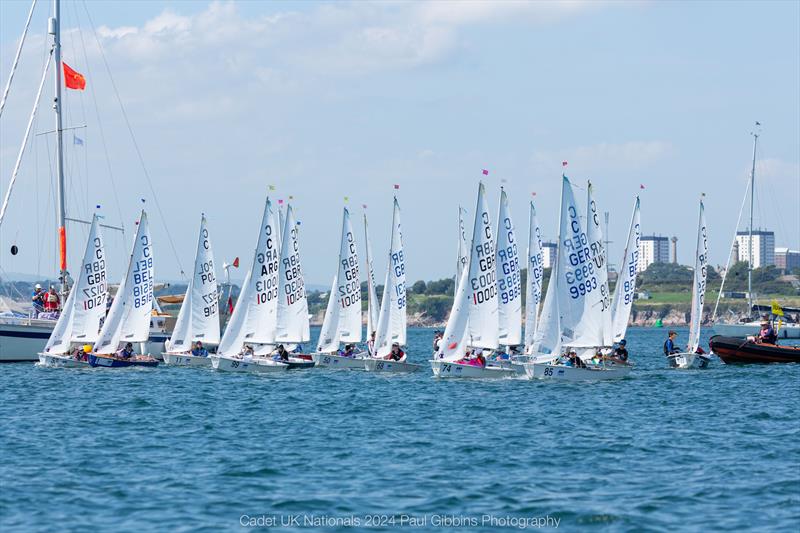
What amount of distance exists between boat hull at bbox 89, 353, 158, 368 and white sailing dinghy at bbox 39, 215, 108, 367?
1.67 ft

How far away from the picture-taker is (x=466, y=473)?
27188mm

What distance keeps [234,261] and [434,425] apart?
1907 inches

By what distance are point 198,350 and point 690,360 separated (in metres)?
24.6

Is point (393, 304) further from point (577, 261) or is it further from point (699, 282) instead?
point (699, 282)

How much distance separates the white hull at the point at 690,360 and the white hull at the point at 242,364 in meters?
20.0

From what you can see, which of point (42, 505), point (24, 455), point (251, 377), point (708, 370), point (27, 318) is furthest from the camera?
point (27, 318)

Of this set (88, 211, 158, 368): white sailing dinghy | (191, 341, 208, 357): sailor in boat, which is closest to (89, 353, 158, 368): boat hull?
(88, 211, 158, 368): white sailing dinghy

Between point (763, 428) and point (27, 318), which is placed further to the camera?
point (27, 318)

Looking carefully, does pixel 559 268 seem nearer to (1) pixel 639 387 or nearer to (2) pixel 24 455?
(1) pixel 639 387

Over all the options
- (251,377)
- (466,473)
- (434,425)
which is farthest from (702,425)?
(251,377)

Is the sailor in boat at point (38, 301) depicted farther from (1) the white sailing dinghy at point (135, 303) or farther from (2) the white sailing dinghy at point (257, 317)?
(2) the white sailing dinghy at point (257, 317)

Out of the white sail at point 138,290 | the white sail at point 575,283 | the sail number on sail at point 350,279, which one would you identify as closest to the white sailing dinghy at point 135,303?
the white sail at point 138,290

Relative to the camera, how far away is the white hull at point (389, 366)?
57.3 meters

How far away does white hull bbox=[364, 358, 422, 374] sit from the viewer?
57281 mm
